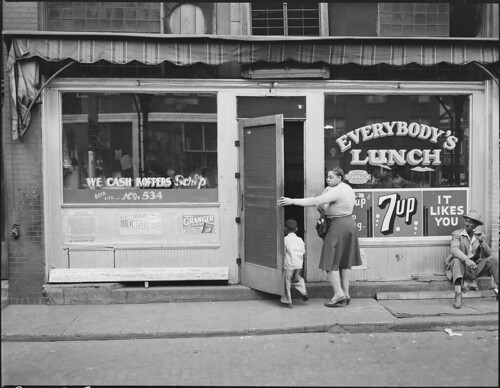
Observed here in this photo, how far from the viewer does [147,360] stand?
5.98 m

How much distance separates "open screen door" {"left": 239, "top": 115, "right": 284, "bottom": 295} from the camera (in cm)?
771

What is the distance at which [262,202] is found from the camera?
7984mm

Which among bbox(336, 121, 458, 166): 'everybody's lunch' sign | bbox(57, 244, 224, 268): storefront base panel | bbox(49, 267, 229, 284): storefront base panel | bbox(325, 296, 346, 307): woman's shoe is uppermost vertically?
bbox(336, 121, 458, 166): 'everybody's lunch' sign


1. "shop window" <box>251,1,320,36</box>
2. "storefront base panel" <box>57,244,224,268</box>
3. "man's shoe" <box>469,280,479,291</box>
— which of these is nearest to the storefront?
"storefront base panel" <box>57,244,224,268</box>

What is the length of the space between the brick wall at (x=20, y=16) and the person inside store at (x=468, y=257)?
6710 millimetres

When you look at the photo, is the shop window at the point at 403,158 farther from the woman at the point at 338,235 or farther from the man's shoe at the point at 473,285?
the man's shoe at the point at 473,285

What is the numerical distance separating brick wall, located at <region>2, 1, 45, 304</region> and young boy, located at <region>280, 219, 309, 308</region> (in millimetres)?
3503

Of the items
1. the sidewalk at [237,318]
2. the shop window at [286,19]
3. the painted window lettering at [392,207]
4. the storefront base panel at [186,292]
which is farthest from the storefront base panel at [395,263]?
the shop window at [286,19]

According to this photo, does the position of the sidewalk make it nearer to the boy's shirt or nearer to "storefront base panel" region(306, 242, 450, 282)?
"storefront base panel" region(306, 242, 450, 282)

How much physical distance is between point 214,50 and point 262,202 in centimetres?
225

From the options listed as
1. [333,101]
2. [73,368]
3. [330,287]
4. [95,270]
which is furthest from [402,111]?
[73,368]

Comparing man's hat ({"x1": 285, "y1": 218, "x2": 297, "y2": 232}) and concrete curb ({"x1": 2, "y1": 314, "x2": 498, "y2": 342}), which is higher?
man's hat ({"x1": 285, "y1": 218, "x2": 297, "y2": 232})

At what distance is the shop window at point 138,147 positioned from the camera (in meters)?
8.28

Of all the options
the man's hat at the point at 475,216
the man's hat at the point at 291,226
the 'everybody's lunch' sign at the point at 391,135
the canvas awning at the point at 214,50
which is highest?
the canvas awning at the point at 214,50
